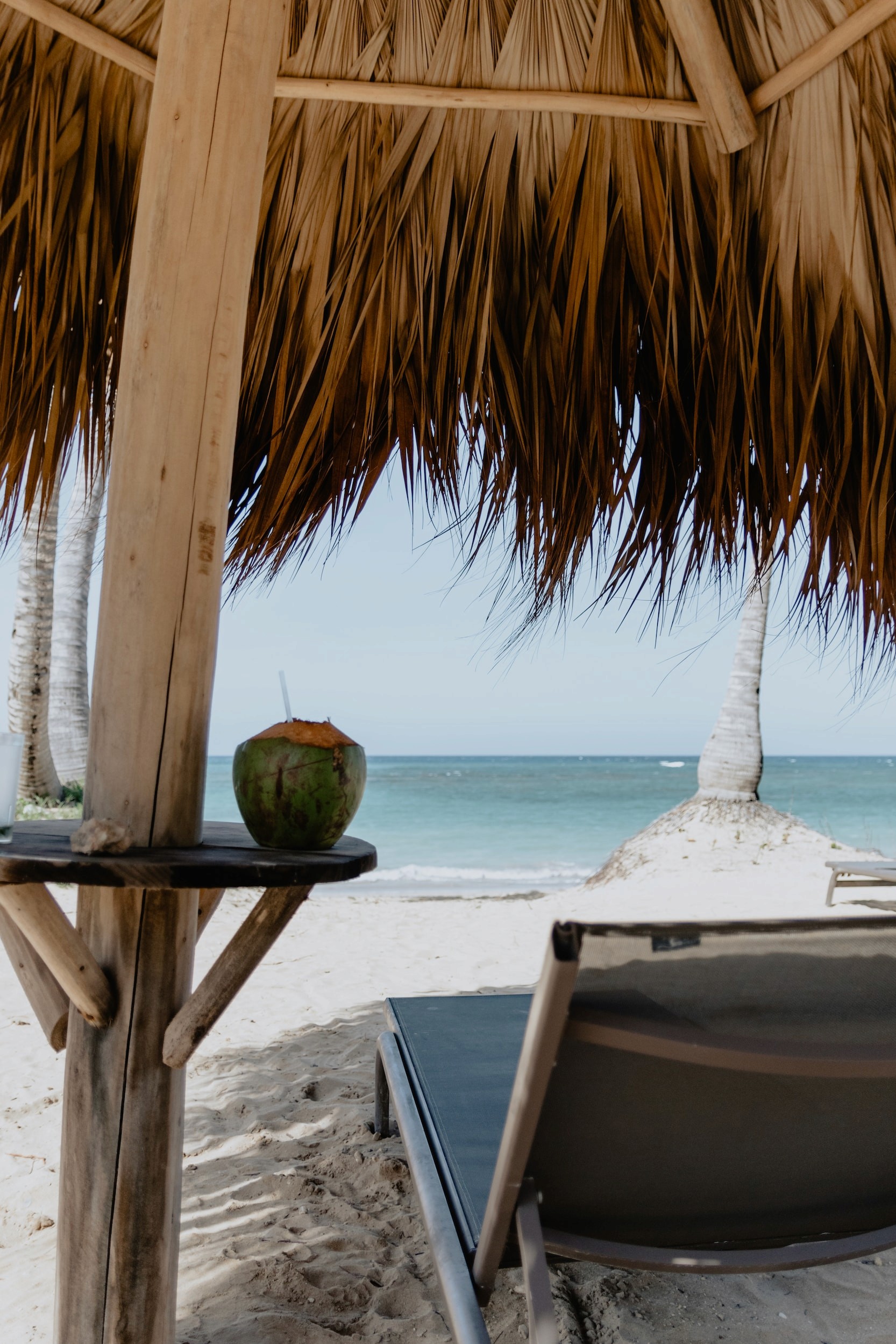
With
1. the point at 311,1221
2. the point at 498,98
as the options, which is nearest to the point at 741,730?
the point at 498,98

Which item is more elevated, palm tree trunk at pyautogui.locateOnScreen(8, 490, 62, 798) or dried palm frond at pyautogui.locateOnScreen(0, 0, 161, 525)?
dried palm frond at pyautogui.locateOnScreen(0, 0, 161, 525)

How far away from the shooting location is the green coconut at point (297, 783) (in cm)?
127

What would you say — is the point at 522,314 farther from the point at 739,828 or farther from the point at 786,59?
the point at 739,828

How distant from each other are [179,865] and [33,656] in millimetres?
7073

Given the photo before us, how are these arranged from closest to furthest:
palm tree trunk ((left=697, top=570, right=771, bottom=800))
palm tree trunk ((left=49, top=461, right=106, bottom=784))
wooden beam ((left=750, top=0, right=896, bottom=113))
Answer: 1. wooden beam ((left=750, top=0, right=896, bottom=113))
2. palm tree trunk ((left=49, top=461, right=106, bottom=784))
3. palm tree trunk ((left=697, top=570, right=771, bottom=800))

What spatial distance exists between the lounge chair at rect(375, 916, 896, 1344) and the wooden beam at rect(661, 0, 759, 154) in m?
1.92

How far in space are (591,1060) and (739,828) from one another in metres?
7.35

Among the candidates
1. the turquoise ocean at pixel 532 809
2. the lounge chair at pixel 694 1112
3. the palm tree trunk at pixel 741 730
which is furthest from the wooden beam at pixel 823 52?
the turquoise ocean at pixel 532 809

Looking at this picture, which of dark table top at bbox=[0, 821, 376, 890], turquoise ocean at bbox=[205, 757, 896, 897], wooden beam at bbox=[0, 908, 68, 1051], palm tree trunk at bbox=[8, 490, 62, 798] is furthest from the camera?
turquoise ocean at bbox=[205, 757, 896, 897]

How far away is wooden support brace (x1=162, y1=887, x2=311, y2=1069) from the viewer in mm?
1220

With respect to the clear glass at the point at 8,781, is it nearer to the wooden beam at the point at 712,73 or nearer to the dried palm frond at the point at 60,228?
the dried palm frond at the point at 60,228

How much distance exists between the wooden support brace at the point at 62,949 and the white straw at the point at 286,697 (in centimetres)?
37

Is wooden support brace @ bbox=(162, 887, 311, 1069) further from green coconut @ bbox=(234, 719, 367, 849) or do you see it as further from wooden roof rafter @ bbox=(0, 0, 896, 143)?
wooden roof rafter @ bbox=(0, 0, 896, 143)

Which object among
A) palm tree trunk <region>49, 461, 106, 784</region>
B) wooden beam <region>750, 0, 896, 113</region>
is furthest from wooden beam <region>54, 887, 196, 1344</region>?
palm tree trunk <region>49, 461, 106, 784</region>
